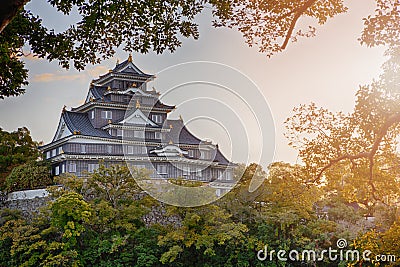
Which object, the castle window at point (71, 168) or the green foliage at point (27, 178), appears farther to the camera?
the castle window at point (71, 168)

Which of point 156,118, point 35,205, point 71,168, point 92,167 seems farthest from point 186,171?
point 35,205

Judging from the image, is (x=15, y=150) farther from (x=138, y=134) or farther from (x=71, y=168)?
(x=138, y=134)

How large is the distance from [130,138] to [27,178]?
3614 millimetres

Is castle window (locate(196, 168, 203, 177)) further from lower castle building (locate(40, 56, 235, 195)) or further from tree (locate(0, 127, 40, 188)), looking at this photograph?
tree (locate(0, 127, 40, 188))

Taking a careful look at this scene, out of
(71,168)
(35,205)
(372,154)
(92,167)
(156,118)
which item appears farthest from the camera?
(156,118)

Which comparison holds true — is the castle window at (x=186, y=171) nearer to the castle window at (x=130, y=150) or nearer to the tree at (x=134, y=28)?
the castle window at (x=130, y=150)

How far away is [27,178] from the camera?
50.4ft

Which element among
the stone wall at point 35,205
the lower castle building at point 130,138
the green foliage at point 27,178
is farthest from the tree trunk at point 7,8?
the lower castle building at point 130,138

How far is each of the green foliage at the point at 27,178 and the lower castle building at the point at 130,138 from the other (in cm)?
72

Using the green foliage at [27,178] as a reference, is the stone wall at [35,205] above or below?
below

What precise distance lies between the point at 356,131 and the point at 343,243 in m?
7.27

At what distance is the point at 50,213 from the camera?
12633 mm

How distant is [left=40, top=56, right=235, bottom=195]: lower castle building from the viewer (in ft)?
53.8

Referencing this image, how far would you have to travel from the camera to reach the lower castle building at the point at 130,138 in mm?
16391
